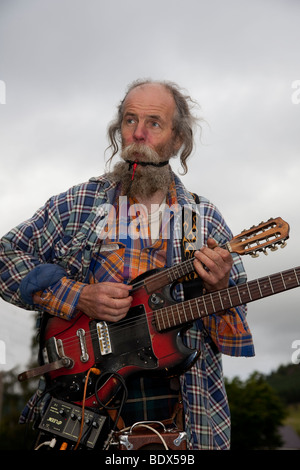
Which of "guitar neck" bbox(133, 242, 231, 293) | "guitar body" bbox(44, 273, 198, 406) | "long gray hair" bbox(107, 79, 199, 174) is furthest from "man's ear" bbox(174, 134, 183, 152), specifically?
"guitar body" bbox(44, 273, 198, 406)

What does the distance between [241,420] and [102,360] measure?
2982 cm

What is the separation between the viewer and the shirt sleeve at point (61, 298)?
2525 mm

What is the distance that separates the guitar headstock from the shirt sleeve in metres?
0.86

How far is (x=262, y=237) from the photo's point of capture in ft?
7.96

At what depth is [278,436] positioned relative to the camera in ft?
101

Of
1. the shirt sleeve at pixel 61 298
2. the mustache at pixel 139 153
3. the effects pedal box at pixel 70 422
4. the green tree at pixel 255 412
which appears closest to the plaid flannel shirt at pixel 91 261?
the shirt sleeve at pixel 61 298

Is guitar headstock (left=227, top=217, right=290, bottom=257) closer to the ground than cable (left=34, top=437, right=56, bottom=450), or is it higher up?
higher up

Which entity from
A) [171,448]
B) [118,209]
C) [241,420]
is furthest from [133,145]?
[241,420]

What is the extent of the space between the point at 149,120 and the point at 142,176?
386 millimetres

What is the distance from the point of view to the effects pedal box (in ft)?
7.39

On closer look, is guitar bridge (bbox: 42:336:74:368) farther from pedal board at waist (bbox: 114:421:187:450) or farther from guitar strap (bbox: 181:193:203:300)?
guitar strap (bbox: 181:193:203:300)

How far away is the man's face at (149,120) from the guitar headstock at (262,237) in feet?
3.04

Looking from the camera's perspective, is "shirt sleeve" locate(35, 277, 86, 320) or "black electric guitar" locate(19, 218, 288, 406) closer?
"black electric guitar" locate(19, 218, 288, 406)

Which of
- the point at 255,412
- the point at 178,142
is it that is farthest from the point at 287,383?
the point at 178,142
